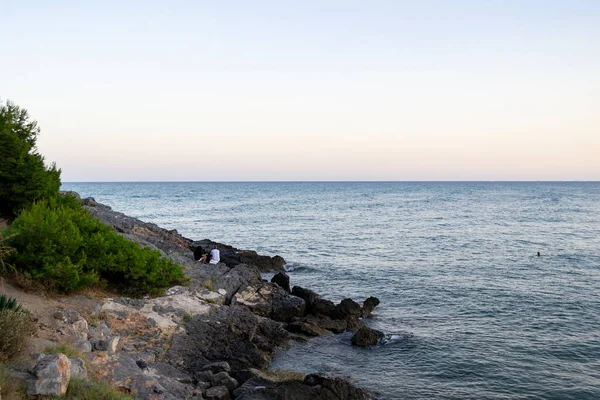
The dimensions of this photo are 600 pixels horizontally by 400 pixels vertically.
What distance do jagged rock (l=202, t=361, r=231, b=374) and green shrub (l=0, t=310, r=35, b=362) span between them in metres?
6.40

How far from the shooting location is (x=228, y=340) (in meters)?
19.2

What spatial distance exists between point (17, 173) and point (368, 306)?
744 inches

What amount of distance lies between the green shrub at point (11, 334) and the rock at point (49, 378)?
1.14m

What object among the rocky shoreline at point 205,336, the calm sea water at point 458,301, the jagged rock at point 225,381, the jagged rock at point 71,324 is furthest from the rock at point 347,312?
the jagged rock at point 71,324

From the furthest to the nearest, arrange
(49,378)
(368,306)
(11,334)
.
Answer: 1. (368,306)
2. (11,334)
3. (49,378)

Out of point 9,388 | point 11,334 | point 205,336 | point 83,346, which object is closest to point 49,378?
point 9,388

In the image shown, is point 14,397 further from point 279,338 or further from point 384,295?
point 384,295

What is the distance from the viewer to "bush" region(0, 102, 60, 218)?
22.5m

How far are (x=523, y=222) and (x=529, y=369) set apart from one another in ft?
181

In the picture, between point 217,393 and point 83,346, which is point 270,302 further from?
point 83,346

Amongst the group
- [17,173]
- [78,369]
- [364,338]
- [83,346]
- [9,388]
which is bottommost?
[364,338]

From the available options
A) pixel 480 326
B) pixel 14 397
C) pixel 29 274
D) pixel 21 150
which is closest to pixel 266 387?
pixel 14 397

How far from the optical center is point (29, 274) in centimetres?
1655

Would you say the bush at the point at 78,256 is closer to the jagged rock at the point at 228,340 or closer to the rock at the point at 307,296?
the jagged rock at the point at 228,340
